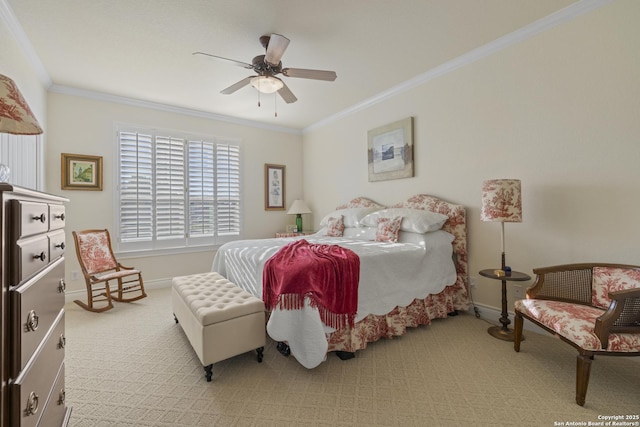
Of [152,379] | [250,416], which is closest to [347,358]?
[250,416]

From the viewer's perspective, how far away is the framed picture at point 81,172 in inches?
147

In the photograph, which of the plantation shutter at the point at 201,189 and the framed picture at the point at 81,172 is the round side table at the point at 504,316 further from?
the framed picture at the point at 81,172

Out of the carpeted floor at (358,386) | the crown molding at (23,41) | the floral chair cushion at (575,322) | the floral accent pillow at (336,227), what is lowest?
the carpeted floor at (358,386)

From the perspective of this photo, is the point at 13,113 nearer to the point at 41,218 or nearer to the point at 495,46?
the point at 41,218

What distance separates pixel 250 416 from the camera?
5.43 ft

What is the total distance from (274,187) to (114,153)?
262cm

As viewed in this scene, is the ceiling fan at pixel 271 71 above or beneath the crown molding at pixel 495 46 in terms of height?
beneath

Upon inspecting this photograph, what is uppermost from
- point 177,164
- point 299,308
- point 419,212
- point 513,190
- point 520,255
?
point 177,164

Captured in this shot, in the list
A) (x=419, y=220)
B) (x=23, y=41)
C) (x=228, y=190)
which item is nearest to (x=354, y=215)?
(x=419, y=220)

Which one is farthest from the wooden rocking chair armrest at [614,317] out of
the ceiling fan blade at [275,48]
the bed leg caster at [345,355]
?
the ceiling fan blade at [275,48]

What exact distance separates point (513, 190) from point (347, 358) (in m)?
2.05

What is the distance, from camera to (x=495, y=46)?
2893 millimetres

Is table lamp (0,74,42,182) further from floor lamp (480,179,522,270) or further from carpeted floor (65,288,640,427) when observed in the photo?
floor lamp (480,179,522,270)

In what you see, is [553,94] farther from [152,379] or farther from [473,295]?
[152,379]
